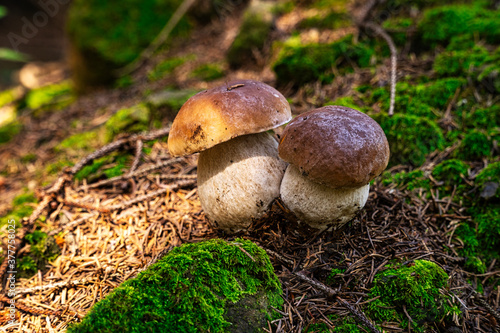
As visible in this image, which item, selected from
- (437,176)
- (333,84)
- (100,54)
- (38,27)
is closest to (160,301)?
(437,176)

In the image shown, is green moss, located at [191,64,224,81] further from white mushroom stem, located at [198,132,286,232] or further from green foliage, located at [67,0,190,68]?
white mushroom stem, located at [198,132,286,232]

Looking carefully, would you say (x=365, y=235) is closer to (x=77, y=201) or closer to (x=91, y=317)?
(x=91, y=317)

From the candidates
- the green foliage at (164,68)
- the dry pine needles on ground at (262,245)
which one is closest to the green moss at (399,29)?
the dry pine needles on ground at (262,245)

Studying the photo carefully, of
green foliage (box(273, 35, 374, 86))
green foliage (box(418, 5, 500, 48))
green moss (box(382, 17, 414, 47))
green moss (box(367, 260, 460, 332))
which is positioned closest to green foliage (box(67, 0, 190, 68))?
green foliage (box(273, 35, 374, 86))

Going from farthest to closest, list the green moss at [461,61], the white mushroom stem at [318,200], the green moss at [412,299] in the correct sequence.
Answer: the green moss at [461,61], the white mushroom stem at [318,200], the green moss at [412,299]

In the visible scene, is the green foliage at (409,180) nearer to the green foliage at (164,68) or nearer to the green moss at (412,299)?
the green moss at (412,299)
